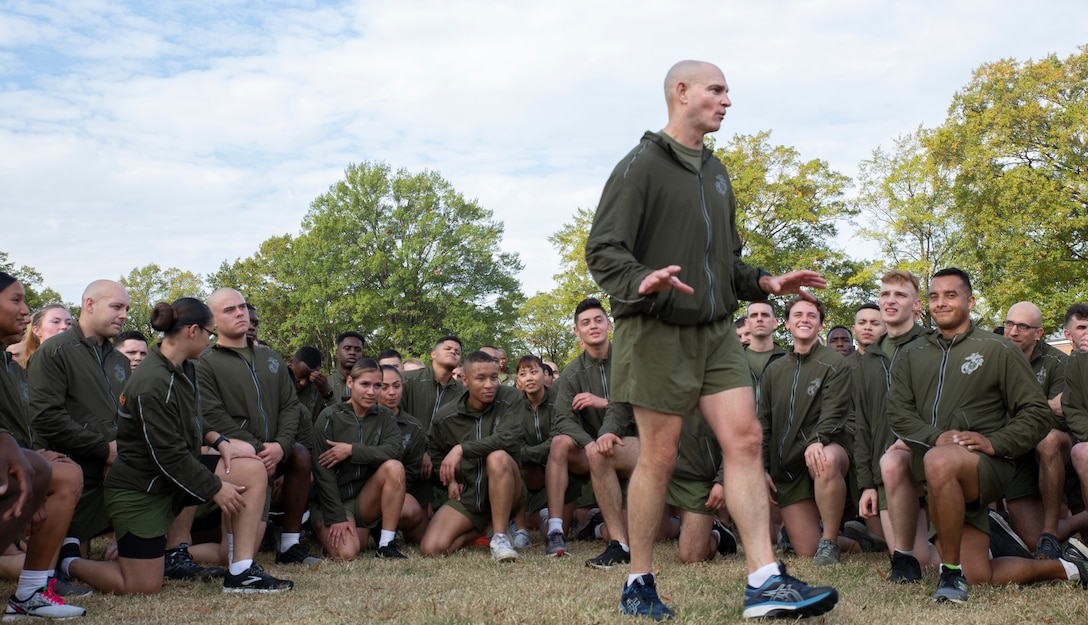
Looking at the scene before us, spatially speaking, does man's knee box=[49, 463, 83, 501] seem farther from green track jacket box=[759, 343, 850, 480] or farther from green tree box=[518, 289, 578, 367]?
green tree box=[518, 289, 578, 367]

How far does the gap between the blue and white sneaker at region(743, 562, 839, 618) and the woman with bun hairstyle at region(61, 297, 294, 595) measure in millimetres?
3144

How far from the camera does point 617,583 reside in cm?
584

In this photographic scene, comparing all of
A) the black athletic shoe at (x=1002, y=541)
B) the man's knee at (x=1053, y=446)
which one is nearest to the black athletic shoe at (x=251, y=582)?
the black athletic shoe at (x=1002, y=541)

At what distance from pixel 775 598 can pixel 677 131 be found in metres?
2.29

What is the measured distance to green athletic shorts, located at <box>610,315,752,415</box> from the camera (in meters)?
4.46

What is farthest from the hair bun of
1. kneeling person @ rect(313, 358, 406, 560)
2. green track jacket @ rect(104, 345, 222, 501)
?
kneeling person @ rect(313, 358, 406, 560)

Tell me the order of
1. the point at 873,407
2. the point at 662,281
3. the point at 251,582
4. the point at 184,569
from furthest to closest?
the point at 873,407, the point at 184,569, the point at 251,582, the point at 662,281

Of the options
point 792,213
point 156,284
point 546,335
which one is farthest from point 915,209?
point 156,284

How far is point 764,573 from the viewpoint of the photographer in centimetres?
427

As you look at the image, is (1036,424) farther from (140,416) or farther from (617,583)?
(140,416)

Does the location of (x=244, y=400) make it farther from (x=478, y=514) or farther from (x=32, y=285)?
(x=32, y=285)

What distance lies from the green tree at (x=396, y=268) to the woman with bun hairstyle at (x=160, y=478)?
34444 mm

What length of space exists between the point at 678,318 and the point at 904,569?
262cm

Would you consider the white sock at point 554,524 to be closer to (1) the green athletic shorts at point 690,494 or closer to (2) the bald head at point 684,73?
(1) the green athletic shorts at point 690,494
